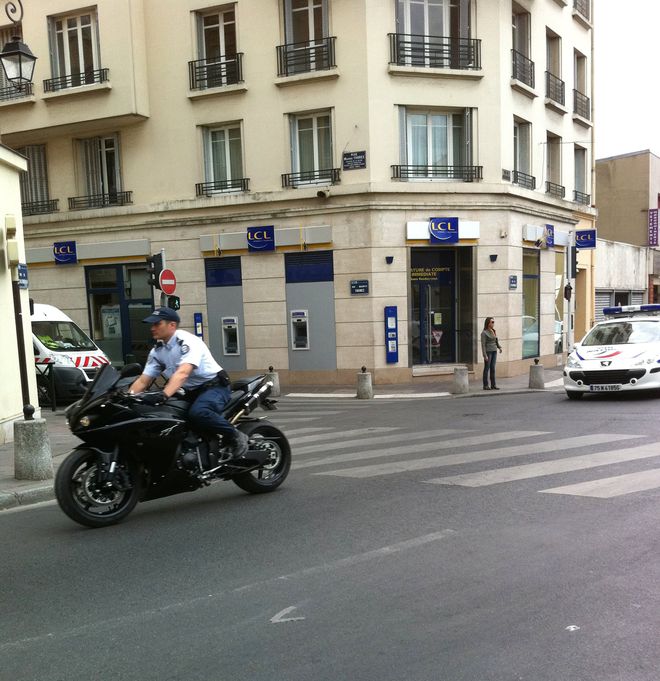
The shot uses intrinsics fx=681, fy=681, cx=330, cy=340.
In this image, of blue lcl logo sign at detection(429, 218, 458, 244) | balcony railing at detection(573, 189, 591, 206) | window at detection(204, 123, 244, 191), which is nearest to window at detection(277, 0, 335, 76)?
window at detection(204, 123, 244, 191)

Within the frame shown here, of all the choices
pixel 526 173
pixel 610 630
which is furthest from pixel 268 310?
pixel 610 630

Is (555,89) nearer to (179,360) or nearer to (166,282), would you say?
(166,282)

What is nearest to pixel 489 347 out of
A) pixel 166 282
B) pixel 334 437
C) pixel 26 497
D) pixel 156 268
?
pixel 334 437

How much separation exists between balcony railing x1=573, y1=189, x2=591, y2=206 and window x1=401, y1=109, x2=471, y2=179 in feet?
22.7

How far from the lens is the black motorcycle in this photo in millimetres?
5453

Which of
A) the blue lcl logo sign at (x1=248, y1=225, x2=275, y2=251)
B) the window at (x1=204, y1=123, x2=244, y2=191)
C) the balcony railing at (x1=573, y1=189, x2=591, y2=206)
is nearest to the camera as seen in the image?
the blue lcl logo sign at (x1=248, y1=225, x2=275, y2=251)

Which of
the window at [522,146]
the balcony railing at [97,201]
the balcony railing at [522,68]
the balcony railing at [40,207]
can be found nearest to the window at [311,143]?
the balcony railing at [522,68]

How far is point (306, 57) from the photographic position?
59.1 feet

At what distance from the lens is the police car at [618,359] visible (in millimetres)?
12672

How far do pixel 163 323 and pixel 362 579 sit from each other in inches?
117

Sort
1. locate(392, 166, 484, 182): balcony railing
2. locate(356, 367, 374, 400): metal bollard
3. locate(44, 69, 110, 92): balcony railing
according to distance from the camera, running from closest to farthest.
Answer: locate(356, 367, 374, 400): metal bollard < locate(392, 166, 484, 182): balcony railing < locate(44, 69, 110, 92): balcony railing

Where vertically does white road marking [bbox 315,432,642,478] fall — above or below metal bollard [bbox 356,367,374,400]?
above

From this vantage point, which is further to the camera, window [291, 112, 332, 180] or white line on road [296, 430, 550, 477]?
window [291, 112, 332, 180]

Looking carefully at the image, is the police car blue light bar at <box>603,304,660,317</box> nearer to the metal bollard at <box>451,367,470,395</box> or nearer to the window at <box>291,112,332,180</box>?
the metal bollard at <box>451,367,470,395</box>
